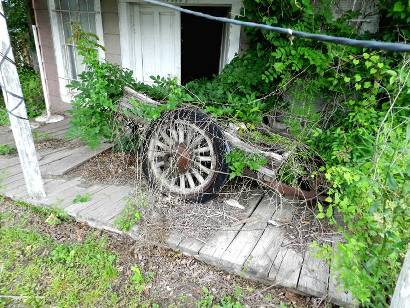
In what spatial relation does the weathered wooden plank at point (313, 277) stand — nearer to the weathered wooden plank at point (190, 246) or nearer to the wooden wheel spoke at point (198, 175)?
the weathered wooden plank at point (190, 246)

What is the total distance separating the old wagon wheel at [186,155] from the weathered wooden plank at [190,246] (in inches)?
19.3

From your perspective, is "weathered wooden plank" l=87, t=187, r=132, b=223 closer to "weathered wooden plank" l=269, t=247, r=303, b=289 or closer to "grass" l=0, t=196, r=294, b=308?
"grass" l=0, t=196, r=294, b=308

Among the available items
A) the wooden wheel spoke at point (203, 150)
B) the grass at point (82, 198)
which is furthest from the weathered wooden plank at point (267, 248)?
the grass at point (82, 198)

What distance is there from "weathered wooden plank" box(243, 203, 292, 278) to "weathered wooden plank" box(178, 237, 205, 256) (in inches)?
16.0

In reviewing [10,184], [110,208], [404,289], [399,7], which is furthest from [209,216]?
[399,7]

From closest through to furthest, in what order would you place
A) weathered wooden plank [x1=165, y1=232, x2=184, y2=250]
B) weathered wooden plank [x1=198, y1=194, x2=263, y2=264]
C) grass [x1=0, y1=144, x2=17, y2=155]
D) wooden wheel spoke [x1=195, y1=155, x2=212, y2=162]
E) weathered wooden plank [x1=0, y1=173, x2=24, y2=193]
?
weathered wooden plank [x1=198, y1=194, x2=263, y2=264], weathered wooden plank [x1=165, y1=232, x2=184, y2=250], wooden wheel spoke [x1=195, y1=155, x2=212, y2=162], weathered wooden plank [x1=0, y1=173, x2=24, y2=193], grass [x1=0, y1=144, x2=17, y2=155]

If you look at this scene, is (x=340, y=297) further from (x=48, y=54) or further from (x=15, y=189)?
(x=48, y=54)

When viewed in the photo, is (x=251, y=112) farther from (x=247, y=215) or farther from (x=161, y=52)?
(x=161, y=52)

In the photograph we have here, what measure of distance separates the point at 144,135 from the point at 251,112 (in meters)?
1.09

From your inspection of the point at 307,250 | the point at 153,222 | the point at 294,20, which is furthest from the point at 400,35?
the point at 153,222

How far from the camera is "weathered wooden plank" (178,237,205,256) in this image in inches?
93.4

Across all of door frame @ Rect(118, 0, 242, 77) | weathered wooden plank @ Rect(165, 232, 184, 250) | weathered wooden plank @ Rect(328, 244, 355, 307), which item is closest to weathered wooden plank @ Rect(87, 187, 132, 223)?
weathered wooden plank @ Rect(165, 232, 184, 250)

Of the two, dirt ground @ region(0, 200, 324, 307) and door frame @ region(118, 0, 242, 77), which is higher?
door frame @ region(118, 0, 242, 77)

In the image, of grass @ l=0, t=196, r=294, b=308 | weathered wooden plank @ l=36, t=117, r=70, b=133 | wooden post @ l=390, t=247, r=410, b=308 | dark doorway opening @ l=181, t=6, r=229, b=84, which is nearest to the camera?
wooden post @ l=390, t=247, r=410, b=308
